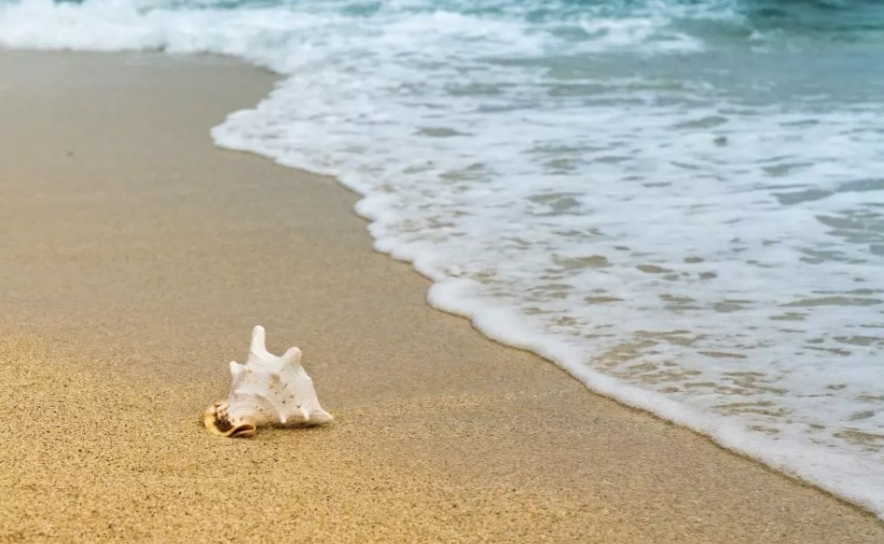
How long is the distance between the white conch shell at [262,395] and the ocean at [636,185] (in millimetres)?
815

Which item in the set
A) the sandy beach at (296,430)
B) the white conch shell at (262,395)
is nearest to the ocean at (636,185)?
the sandy beach at (296,430)

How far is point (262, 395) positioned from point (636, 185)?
2633mm

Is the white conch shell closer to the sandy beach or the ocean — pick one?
the sandy beach

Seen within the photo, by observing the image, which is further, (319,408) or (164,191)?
(164,191)

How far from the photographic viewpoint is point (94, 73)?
7793 mm

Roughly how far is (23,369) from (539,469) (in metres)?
1.33

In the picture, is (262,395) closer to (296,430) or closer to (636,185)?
(296,430)

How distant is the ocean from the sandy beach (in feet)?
0.52

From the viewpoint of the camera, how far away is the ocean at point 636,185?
2979 millimetres

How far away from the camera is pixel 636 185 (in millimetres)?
4801

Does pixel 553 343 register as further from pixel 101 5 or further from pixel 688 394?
pixel 101 5

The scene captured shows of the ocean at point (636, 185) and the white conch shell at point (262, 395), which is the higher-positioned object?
the white conch shell at point (262, 395)

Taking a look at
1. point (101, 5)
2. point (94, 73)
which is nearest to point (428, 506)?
point (94, 73)

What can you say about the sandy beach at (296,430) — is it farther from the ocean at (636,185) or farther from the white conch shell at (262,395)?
the ocean at (636,185)
